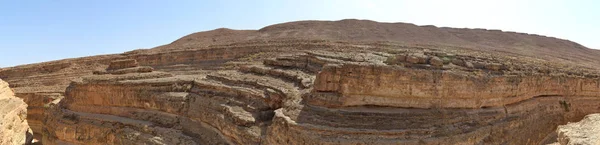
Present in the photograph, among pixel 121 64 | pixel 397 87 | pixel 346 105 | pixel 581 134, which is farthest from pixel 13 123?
pixel 581 134

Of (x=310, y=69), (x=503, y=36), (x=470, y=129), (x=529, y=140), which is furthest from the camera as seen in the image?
(x=503, y=36)

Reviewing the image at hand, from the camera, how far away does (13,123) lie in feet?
64.1

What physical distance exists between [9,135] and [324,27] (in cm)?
2376

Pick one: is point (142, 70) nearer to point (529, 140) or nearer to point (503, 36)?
point (529, 140)

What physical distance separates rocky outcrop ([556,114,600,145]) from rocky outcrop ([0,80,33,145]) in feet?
60.6

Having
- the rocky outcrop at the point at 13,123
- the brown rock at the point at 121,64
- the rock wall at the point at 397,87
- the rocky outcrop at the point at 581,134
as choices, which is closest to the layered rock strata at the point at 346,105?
the rock wall at the point at 397,87

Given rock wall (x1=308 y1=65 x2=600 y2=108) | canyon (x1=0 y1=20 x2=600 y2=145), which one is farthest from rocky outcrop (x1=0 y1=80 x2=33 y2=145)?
rock wall (x1=308 y1=65 x2=600 y2=108)

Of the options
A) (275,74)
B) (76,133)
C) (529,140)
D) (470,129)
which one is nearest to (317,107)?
(470,129)

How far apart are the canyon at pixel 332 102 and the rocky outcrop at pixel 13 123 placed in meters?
0.18

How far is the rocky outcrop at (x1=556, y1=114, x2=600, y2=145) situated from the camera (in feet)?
26.4

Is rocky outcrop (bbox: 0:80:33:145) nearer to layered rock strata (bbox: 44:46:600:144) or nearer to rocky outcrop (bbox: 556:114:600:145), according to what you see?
layered rock strata (bbox: 44:46:600:144)

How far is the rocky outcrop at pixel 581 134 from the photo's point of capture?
8060 mm

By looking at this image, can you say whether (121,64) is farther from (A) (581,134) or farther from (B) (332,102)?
(A) (581,134)

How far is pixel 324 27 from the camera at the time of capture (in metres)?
36.2
